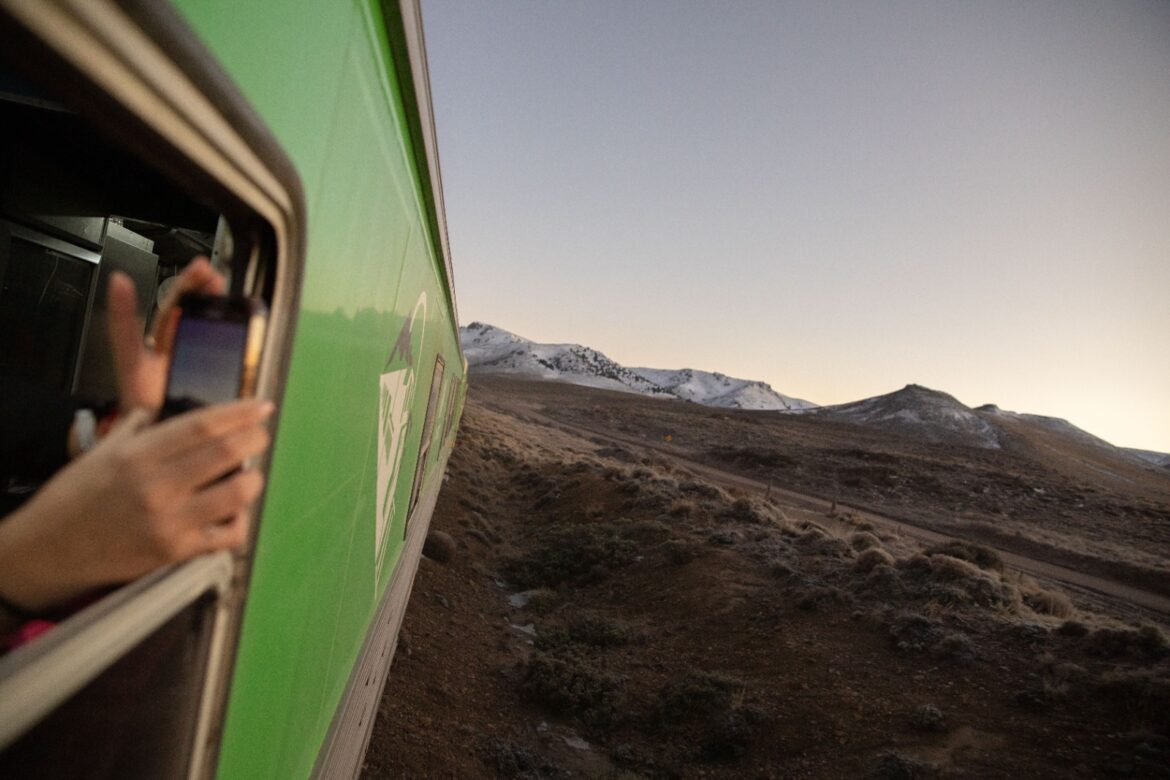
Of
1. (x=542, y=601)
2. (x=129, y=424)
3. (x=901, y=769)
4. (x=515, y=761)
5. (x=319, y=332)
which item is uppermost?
(x=319, y=332)

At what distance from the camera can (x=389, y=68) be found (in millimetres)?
1583

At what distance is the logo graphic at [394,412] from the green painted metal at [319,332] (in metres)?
0.17

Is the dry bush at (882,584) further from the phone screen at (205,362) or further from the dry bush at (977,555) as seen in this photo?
the phone screen at (205,362)

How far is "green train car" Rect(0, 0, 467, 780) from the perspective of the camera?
569mm

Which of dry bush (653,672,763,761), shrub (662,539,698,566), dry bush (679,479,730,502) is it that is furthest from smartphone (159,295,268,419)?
dry bush (679,479,730,502)

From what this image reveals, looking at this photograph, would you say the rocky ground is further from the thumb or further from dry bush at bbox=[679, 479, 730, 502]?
the thumb

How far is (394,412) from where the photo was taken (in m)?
2.76

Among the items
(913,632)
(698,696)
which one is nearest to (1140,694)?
(913,632)

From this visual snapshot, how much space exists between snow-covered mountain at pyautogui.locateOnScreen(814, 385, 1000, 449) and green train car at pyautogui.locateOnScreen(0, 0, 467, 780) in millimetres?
67406

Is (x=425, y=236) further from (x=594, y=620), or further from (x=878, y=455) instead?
(x=878, y=455)

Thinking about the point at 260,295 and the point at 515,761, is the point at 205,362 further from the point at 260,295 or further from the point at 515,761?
the point at 515,761

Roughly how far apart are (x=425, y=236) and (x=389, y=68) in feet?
4.31

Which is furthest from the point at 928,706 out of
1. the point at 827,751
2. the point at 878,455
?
the point at 878,455

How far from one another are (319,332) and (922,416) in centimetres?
7959
